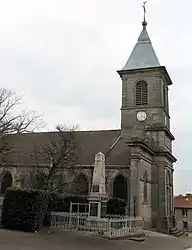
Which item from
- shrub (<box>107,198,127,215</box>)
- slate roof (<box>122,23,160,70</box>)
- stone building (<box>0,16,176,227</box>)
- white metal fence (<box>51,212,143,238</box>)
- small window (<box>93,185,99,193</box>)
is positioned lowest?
white metal fence (<box>51,212,143,238</box>)

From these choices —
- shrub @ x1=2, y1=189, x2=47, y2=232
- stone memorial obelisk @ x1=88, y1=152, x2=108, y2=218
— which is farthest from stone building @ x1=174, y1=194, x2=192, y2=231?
shrub @ x1=2, y1=189, x2=47, y2=232

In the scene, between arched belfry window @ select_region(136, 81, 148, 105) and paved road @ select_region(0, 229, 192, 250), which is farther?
arched belfry window @ select_region(136, 81, 148, 105)

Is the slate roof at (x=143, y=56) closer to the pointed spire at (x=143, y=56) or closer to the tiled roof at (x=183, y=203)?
Result: the pointed spire at (x=143, y=56)

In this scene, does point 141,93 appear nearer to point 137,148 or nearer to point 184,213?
point 137,148

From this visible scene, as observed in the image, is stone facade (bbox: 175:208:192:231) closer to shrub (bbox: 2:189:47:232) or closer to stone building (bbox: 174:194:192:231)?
stone building (bbox: 174:194:192:231)

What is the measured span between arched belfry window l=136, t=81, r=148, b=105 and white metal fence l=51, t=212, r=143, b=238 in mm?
18273

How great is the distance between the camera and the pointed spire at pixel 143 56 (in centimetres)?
4262

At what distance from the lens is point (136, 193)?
107 ft

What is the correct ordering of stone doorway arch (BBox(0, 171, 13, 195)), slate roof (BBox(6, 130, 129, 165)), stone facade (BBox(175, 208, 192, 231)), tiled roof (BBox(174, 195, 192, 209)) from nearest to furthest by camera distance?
slate roof (BBox(6, 130, 129, 165)) < stone doorway arch (BBox(0, 171, 13, 195)) < stone facade (BBox(175, 208, 192, 231)) < tiled roof (BBox(174, 195, 192, 209))

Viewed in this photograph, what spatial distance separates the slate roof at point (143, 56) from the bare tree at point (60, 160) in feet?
40.3

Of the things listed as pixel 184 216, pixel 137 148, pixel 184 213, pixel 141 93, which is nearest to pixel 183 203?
pixel 184 213

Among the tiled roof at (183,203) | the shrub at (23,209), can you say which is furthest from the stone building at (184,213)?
the shrub at (23,209)

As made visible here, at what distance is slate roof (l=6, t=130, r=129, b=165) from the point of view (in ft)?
120

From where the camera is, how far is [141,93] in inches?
1638
